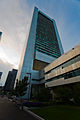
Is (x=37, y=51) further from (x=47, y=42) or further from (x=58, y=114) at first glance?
(x=58, y=114)

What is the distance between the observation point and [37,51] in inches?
2382

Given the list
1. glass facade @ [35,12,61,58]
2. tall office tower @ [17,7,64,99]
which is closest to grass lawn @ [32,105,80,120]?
tall office tower @ [17,7,64,99]

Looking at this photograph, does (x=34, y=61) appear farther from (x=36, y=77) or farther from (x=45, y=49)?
(x=45, y=49)

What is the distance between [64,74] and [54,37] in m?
69.3

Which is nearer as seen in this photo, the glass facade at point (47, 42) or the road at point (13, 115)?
the road at point (13, 115)

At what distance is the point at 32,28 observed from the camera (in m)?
67.7

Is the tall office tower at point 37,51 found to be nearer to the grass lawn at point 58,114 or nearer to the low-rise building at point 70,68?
the low-rise building at point 70,68

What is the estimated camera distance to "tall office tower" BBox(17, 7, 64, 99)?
48.7 metres

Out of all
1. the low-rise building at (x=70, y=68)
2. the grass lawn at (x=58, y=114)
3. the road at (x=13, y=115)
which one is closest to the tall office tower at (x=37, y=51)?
the low-rise building at (x=70, y=68)

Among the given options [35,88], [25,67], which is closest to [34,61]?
[25,67]

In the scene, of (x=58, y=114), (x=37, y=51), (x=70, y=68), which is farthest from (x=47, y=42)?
(x=58, y=114)

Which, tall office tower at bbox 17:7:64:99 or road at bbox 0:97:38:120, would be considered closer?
road at bbox 0:97:38:120

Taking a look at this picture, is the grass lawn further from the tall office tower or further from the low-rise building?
the tall office tower

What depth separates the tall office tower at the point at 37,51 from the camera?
160 ft
